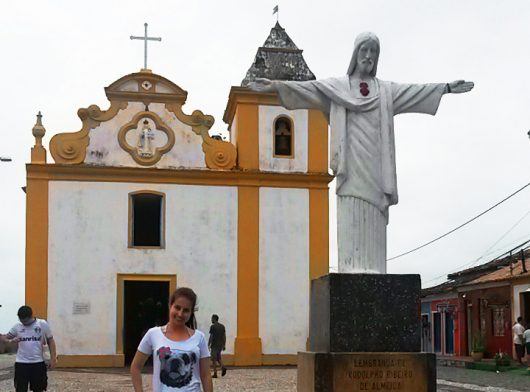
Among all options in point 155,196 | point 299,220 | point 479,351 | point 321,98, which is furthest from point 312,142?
point 321,98

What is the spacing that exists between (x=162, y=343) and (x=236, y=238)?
1572cm

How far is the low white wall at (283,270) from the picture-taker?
2047 centimetres

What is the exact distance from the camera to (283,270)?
20688 millimetres

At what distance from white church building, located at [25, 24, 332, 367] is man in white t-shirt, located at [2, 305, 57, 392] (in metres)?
11.0

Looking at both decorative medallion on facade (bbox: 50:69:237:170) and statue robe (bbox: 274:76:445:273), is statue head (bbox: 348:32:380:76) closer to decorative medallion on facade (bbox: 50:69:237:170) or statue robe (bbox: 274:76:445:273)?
statue robe (bbox: 274:76:445:273)

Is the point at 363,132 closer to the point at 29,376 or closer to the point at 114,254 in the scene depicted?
the point at 29,376

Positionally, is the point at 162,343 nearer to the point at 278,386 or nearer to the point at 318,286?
the point at 318,286

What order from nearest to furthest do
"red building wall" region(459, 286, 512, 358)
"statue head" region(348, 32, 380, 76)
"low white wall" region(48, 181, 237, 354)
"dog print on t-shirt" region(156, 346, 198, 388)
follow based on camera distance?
"dog print on t-shirt" region(156, 346, 198, 388) < "statue head" region(348, 32, 380, 76) < "low white wall" region(48, 181, 237, 354) < "red building wall" region(459, 286, 512, 358)

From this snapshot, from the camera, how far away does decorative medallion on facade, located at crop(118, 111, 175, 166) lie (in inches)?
808

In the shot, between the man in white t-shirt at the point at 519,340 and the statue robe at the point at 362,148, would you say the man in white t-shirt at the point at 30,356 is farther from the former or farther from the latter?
the man in white t-shirt at the point at 519,340

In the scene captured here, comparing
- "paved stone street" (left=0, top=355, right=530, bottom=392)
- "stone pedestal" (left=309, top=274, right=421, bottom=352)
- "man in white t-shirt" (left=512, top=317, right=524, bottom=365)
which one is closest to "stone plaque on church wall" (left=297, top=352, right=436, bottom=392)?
"stone pedestal" (left=309, top=274, right=421, bottom=352)

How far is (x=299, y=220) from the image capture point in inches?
821

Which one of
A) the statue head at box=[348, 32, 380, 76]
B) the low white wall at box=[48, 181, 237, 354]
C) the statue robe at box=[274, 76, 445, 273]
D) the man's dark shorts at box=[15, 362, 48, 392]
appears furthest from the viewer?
the low white wall at box=[48, 181, 237, 354]

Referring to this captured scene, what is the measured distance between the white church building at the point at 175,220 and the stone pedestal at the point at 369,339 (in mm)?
13837
